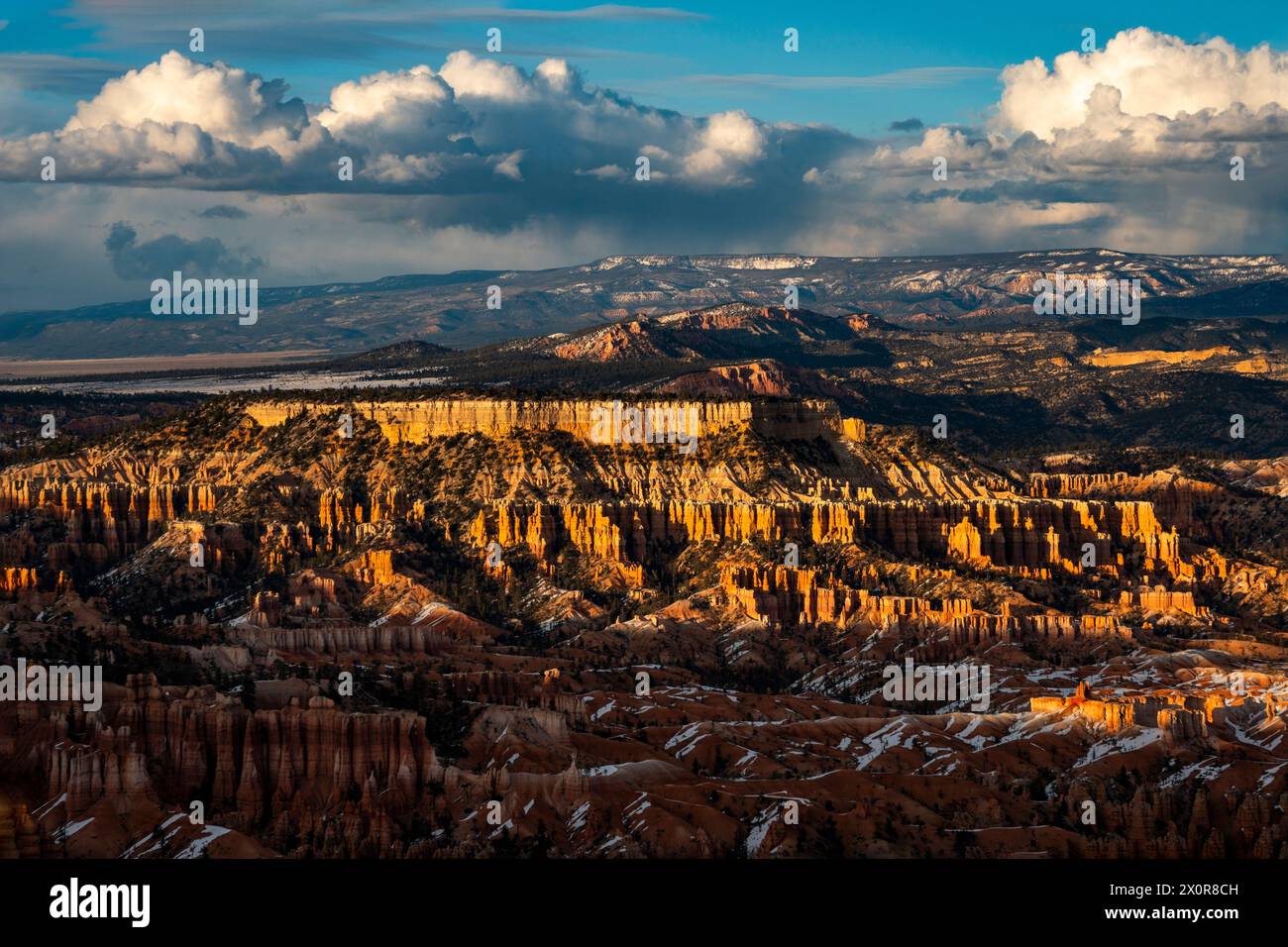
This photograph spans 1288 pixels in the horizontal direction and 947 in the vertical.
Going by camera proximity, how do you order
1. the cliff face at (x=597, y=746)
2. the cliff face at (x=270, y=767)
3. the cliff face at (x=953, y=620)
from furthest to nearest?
the cliff face at (x=953, y=620) → the cliff face at (x=597, y=746) → the cliff face at (x=270, y=767)

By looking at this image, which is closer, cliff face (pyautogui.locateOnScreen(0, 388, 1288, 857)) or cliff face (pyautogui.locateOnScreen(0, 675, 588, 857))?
cliff face (pyautogui.locateOnScreen(0, 675, 588, 857))

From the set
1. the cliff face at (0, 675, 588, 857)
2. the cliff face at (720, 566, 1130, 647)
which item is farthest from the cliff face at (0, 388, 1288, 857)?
the cliff face at (720, 566, 1130, 647)

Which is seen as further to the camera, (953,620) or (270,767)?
(953,620)

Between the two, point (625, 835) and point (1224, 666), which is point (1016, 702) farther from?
point (625, 835)

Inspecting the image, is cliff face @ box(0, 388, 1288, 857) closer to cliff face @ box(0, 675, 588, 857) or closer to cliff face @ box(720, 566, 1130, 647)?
cliff face @ box(0, 675, 588, 857)

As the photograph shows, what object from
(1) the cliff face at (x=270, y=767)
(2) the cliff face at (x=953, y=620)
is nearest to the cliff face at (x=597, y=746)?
(1) the cliff face at (x=270, y=767)

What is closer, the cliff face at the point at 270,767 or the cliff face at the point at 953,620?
the cliff face at the point at 270,767

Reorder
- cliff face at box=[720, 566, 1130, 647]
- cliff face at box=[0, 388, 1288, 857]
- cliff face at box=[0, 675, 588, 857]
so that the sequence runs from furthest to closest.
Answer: cliff face at box=[720, 566, 1130, 647], cliff face at box=[0, 388, 1288, 857], cliff face at box=[0, 675, 588, 857]

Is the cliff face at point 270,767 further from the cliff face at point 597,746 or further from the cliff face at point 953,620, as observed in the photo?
the cliff face at point 953,620

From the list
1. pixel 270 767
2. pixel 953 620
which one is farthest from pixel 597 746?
pixel 953 620

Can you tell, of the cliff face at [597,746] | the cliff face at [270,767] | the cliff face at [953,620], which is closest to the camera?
the cliff face at [270,767]

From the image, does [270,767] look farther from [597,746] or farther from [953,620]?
[953,620]

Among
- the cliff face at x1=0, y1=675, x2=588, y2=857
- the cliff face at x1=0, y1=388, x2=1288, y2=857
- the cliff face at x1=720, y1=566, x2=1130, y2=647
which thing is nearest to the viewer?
the cliff face at x1=0, y1=675, x2=588, y2=857
